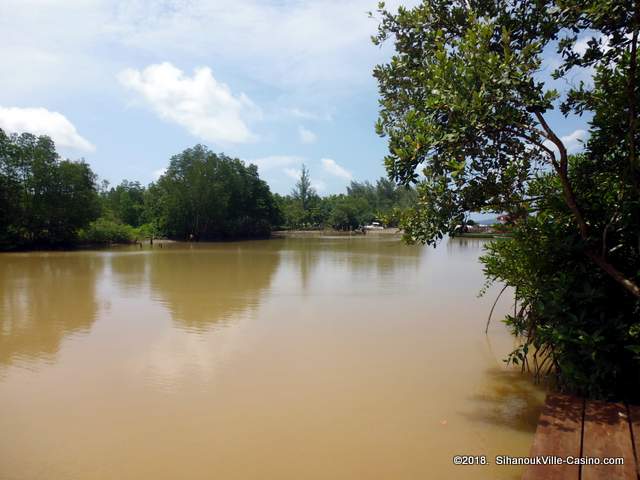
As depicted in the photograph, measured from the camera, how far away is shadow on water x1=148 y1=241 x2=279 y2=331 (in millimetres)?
11523

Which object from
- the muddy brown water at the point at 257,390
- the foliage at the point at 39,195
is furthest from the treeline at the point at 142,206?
the muddy brown water at the point at 257,390

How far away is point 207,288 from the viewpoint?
1580cm

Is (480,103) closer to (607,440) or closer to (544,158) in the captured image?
(544,158)

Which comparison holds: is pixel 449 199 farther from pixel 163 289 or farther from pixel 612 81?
pixel 163 289

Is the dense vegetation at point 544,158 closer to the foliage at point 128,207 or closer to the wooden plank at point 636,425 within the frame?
the wooden plank at point 636,425

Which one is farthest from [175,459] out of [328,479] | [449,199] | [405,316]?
[405,316]

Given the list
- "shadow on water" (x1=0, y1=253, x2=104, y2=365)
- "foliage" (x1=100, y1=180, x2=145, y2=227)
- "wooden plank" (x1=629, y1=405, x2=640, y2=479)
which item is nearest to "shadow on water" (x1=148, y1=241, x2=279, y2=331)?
"shadow on water" (x1=0, y1=253, x2=104, y2=365)

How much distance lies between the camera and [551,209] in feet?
18.5

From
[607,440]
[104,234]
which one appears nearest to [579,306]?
[607,440]

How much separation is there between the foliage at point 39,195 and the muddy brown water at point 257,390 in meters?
22.9

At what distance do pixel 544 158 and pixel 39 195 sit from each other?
37.1 metres

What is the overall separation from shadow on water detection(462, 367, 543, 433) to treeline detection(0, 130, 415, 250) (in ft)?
8.59

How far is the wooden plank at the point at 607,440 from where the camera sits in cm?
312

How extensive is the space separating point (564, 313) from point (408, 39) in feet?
12.8
